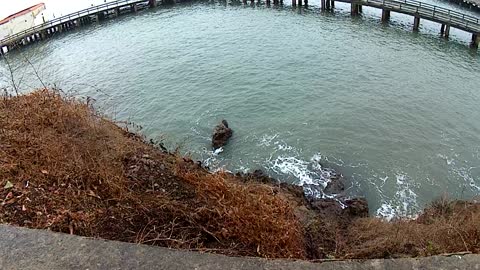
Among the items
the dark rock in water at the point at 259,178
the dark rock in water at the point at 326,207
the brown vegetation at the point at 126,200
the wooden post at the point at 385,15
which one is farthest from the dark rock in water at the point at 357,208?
the wooden post at the point at 385,15

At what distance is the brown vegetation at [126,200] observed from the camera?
23.2ft

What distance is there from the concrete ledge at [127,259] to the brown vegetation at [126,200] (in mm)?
999

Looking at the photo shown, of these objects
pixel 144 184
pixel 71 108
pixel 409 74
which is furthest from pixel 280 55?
pixel 144 184

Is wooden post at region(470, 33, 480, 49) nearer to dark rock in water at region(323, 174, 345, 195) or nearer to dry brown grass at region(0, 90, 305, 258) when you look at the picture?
dark rock in water at region(323, 174, 345, 195)

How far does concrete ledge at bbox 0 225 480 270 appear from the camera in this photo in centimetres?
487

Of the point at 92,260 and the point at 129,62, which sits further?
the point at 129,62

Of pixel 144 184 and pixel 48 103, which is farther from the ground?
pixel 48 103

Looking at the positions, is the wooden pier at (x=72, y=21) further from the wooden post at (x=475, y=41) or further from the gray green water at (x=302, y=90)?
the wooden post at (x=475, y=41)

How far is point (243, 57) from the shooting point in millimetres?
37031

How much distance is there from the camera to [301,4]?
171 ft

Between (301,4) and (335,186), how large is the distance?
35879mm

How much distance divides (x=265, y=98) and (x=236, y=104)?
2177 millimetres

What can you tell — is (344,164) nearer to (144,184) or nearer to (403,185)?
(403,185)

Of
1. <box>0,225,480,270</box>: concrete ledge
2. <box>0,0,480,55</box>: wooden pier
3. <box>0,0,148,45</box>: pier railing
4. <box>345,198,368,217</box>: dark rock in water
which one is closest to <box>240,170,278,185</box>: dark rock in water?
<box>345,198,368,217</box>: dark rock in water
